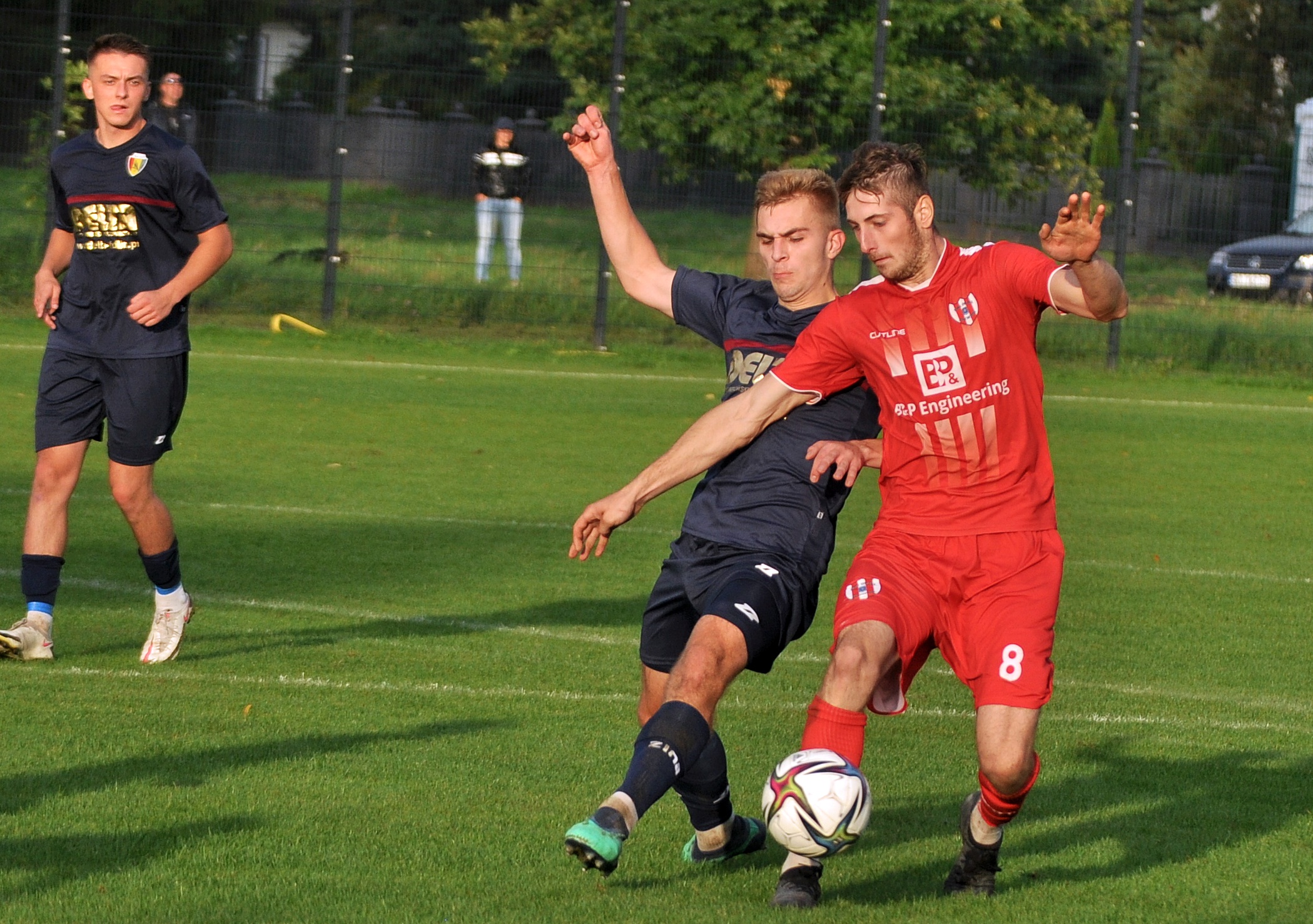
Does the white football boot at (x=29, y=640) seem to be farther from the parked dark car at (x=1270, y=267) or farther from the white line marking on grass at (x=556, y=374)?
the parked dark car at (x=1270, y=267)

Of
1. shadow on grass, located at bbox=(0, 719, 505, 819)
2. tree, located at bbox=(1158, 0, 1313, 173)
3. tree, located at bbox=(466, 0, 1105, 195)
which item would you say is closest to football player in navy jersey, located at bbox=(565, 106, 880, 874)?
shadow on grass, located at bbox=(0, 719, 505, 819)

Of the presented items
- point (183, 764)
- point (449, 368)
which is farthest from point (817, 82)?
point (183, 764)

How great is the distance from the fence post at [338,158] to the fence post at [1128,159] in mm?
8530

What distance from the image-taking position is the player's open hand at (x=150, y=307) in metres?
6.84

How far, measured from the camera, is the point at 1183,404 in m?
18.1

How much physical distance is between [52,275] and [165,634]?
1.50m

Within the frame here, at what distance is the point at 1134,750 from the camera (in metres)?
6.23

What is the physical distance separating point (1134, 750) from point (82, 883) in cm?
353

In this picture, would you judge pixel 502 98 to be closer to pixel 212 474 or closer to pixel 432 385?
pixel 432 385

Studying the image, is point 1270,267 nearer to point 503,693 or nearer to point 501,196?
point 501,196

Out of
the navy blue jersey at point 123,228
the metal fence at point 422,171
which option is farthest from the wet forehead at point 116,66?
the metal fence at point 422,171

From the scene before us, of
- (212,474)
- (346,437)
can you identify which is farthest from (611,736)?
(346,437)

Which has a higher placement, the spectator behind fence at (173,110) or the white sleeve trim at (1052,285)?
the spectator behind fence at (173,110)

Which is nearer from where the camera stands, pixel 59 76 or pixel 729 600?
pixel 729 600
